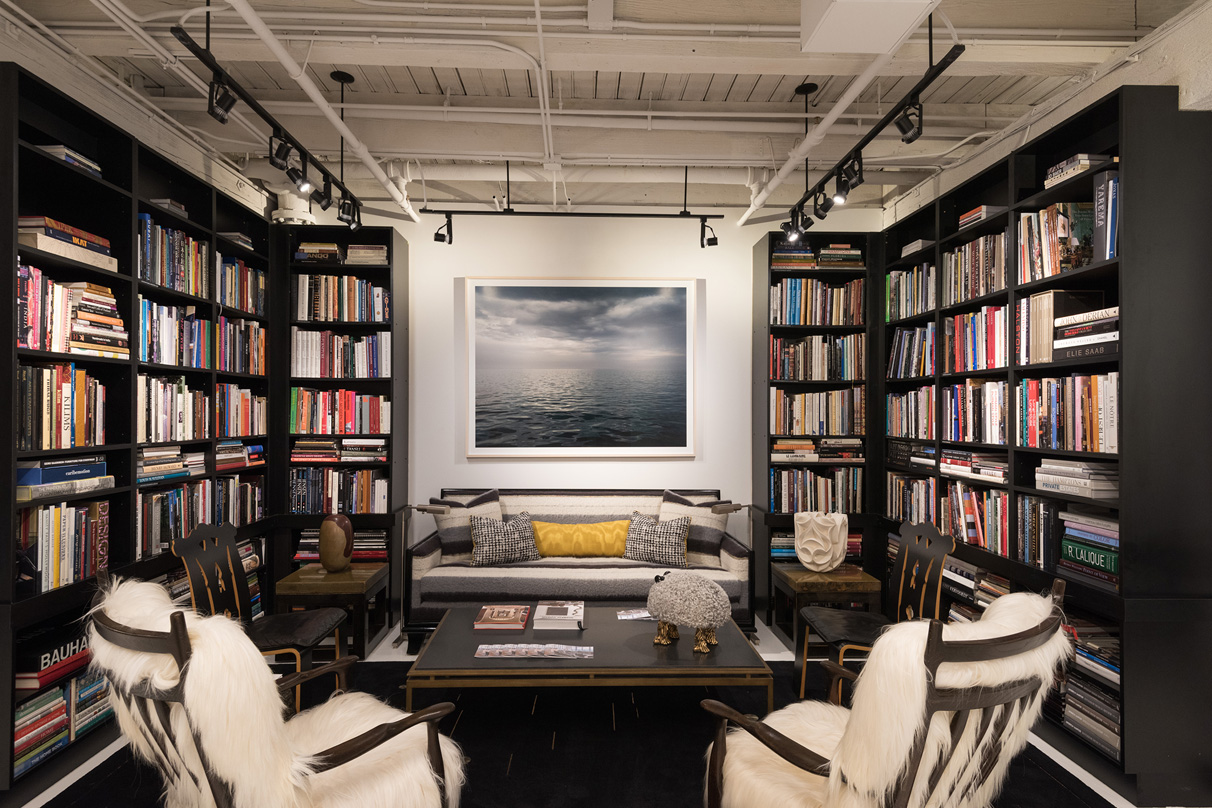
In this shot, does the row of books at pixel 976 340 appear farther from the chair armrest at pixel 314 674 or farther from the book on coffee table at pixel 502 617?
the chair armrest at pixel 314 674

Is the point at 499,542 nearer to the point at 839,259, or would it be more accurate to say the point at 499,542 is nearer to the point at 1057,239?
the point at 839,259

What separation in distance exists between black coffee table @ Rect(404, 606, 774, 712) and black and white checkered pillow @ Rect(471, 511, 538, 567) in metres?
1.35

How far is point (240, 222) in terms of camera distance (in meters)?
4.47

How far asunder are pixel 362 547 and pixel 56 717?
201cm

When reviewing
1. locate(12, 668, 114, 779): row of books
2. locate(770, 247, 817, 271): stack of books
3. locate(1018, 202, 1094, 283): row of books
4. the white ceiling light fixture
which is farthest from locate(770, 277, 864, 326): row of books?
locate(12, 668, 114, 779): row of books

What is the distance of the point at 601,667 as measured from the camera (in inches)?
109

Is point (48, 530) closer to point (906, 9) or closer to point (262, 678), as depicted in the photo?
point (262, 678)

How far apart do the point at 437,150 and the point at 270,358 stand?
1.87 m

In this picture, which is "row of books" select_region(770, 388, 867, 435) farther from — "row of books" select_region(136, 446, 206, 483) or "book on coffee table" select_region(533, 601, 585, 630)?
"row of books" select_region(136, 446, 206, 483)

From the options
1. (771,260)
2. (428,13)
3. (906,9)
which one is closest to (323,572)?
(428,13)

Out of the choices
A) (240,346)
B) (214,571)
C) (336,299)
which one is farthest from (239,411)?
(214,571)

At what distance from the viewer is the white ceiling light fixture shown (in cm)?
220

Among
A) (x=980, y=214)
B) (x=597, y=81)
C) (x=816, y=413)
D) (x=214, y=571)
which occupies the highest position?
(x=597, y=81)

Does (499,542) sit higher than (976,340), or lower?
lower
